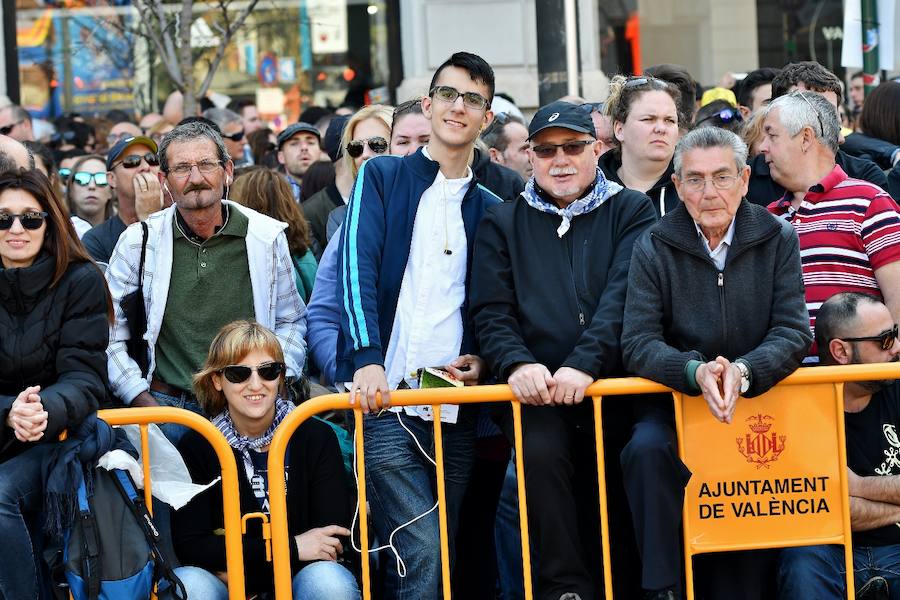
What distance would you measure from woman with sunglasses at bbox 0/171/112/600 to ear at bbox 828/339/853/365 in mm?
2911

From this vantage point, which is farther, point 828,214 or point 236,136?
point 236,136

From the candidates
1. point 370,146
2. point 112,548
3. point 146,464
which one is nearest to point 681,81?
point 370,146

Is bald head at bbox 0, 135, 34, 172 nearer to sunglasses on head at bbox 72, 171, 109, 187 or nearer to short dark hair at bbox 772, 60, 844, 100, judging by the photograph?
sunglasses on head at bbox 72, 171, 109, 187

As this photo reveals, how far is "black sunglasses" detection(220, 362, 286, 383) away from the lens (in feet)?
18.2

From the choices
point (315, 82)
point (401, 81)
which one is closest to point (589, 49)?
point (401, 81)

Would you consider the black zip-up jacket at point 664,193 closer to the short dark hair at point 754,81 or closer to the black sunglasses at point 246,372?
the black sunglasses at point 246,372

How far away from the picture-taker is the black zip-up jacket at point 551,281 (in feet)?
17.5

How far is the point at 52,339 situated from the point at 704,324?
8.14 feet

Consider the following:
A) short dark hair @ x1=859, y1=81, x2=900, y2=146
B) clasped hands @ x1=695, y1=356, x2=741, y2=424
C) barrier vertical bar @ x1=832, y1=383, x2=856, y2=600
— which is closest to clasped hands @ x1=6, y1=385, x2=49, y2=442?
clasped hands @ x1=695, y1=356, x2=741, y2=424

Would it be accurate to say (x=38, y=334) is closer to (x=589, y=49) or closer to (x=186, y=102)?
(x=186, y=102)

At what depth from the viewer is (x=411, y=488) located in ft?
18.1

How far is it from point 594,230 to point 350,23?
10.1 meters

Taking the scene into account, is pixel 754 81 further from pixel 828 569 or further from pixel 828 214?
pixel 828 569

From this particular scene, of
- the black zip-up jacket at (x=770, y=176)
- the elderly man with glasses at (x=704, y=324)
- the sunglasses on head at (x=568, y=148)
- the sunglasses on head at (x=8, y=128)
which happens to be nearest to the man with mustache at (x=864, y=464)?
the elderly man with glasses at (x=704, y=324)
